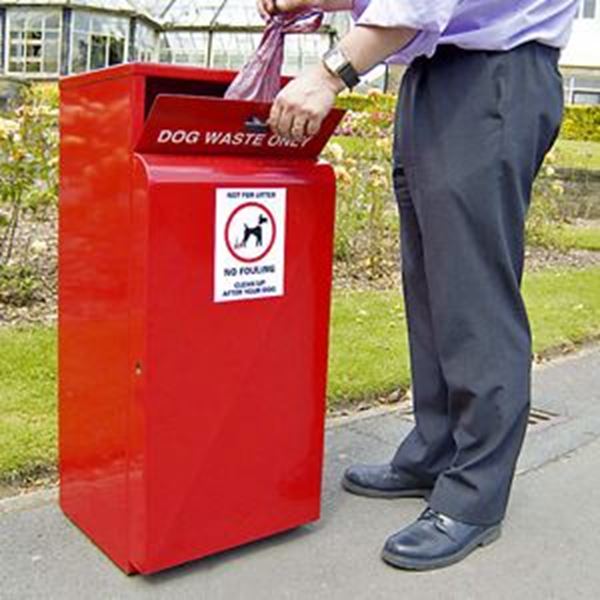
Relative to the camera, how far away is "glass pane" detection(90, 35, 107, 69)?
106 feet

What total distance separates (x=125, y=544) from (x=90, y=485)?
22 centimetres

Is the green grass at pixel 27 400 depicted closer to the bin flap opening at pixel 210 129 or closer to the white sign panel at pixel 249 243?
the white sign panel at pixel 249 243

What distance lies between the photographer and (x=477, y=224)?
2.39m

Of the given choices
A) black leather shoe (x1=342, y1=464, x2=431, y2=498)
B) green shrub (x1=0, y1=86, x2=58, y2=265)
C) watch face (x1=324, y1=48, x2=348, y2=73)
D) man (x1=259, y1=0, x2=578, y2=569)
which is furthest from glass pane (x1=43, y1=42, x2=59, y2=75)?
watch face (x1=324, y1=48, x2=348, y2=73)

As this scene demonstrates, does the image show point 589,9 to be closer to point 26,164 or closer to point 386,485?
point 26,164

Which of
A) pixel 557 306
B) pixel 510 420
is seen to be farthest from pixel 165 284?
pixel 557 306

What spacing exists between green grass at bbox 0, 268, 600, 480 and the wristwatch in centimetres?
155

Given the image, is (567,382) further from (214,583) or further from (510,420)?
(214,583)

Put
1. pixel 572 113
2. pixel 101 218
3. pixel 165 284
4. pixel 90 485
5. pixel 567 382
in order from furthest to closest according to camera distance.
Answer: pixel 572 113 → pixel 567 382 → pixel 90 485 → pixel 101 218 → pixel 165 284

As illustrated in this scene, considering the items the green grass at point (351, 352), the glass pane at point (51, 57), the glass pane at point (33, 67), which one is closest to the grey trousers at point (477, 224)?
the green grass at point (351, 352)

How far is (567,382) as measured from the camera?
4.36 metres

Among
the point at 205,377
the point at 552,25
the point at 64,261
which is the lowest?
the point at 205,377

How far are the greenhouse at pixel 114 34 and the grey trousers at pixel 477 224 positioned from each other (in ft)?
93.3

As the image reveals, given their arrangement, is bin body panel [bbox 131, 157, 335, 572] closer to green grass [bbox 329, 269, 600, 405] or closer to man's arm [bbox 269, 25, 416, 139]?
man's arm [bbox 269, 25, 416, 139]
